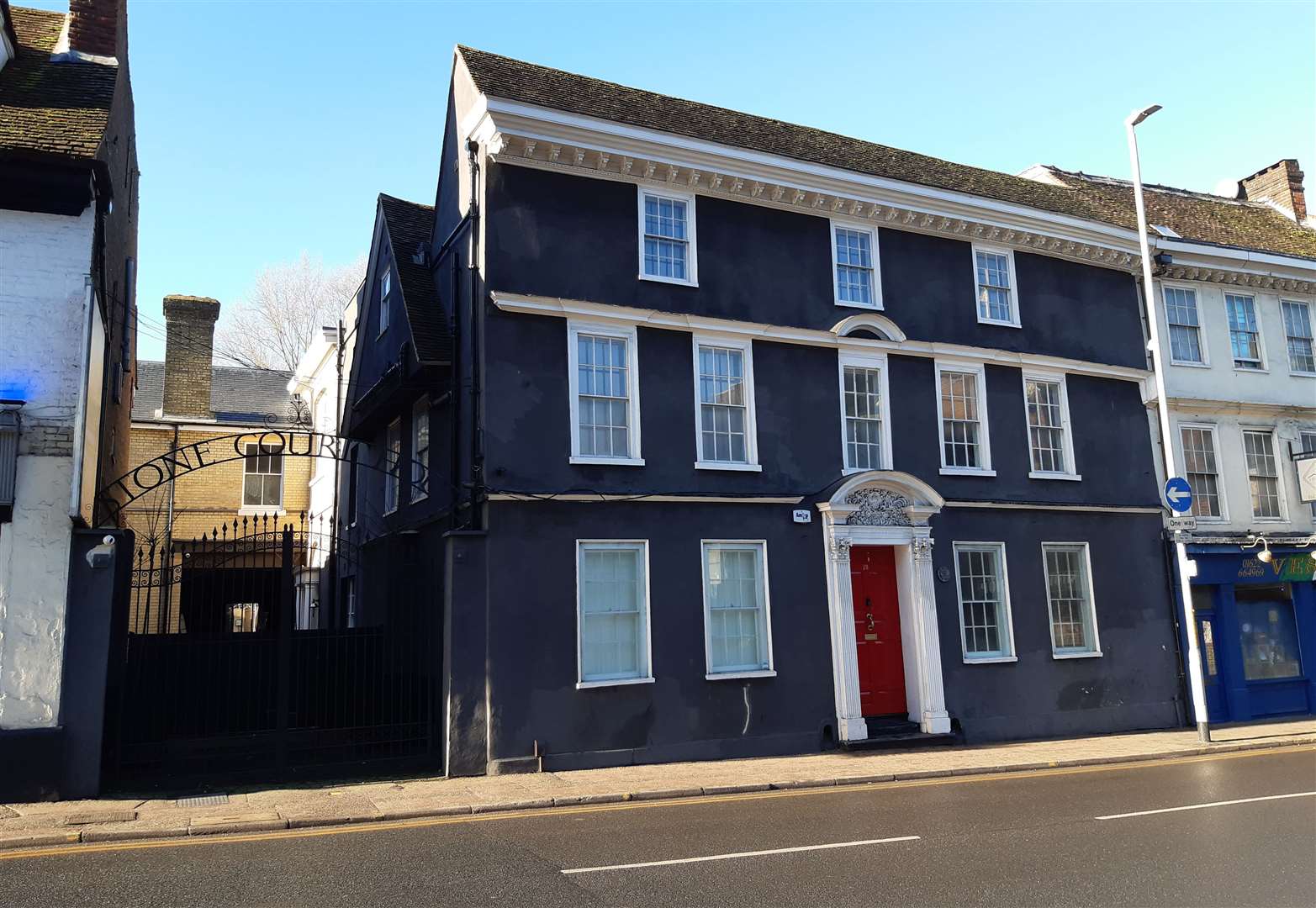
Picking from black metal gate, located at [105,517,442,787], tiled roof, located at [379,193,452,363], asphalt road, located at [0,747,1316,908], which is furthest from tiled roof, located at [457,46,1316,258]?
asphalt road, located at [0,747,1316,908]

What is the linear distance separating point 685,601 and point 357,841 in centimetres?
682

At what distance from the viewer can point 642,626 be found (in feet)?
48.3

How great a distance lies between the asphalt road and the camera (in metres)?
7.16

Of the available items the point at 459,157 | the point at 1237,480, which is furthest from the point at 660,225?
the point at 1237,480

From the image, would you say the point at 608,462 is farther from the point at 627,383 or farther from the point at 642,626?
the point at 642,626

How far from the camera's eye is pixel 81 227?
12.2 meters

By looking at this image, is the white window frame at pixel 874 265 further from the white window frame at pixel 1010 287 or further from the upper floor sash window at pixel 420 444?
the upper floor sash window at pixel 420 444

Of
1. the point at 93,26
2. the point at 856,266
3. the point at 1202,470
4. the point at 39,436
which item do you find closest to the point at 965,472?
the point at 856,266

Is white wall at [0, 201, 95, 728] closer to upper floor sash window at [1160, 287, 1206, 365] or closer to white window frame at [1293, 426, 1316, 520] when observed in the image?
upper floor sash window at [1160, 287, 1206, 365]

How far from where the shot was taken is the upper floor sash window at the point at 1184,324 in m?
20.9

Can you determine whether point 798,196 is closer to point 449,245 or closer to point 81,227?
point 449,245

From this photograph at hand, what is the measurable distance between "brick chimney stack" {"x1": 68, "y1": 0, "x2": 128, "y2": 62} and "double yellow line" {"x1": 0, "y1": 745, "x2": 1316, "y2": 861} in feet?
37.9

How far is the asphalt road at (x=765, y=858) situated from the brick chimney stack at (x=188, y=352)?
1983cm

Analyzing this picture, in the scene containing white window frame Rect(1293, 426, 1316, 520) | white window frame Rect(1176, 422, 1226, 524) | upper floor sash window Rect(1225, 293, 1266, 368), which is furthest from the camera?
upper floor sash window Rect(1225, 293, 1266, 368)
